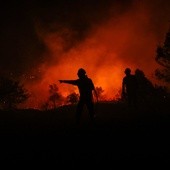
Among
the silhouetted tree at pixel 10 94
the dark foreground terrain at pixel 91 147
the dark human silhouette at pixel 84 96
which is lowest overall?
the dark foreground terrain at pixel 91 147

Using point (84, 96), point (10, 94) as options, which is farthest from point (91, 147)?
point (10, 94)

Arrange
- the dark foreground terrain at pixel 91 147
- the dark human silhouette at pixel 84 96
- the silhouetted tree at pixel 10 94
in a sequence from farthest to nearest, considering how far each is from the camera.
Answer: the silhouetted tree at pixel 10 94 → the dark human silhouette at pixel 84 96 → the dark foreground terrain at pixel 91 147

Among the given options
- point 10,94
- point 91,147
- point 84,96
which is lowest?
point 91,147

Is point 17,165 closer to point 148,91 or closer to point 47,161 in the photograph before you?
point 47,161

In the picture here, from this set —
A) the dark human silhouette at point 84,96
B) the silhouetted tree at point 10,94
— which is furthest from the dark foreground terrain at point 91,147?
the silhouetted tree at point 10,94

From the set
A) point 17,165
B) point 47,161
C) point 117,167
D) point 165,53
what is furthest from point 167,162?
point 165,53

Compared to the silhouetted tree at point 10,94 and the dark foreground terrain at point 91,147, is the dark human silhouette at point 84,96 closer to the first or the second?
the dark foreground terrain at point 91,147

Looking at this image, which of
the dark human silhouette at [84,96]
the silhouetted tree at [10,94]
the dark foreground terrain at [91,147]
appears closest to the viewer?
the dark foreground terrain at [91,147]

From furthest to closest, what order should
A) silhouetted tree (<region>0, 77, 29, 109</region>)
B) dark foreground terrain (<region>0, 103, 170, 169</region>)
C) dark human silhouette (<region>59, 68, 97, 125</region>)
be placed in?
silhouetted tree (<region>0, 77, 29, 109</region>)
dark human silhouette (<region>59, 68, 97, 125</region>)
dark foreground terrain (<region>0, 103, 170, 169</region>)

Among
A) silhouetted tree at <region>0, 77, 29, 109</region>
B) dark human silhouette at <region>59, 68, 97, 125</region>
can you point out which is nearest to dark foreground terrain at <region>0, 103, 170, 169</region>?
dark human silhouette at <region>59, 68, 97, 125</region>

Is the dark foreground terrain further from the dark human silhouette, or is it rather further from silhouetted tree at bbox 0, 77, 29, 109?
silhouetted tree at bbox 0, 77, 29, 109

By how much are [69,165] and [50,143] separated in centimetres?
279

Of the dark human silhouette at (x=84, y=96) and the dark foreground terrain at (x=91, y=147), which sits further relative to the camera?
the dark human silhouette at (x=84, y=96)

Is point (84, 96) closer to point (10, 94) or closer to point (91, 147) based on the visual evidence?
point (91, 147)
